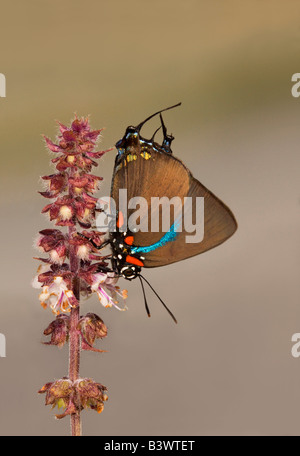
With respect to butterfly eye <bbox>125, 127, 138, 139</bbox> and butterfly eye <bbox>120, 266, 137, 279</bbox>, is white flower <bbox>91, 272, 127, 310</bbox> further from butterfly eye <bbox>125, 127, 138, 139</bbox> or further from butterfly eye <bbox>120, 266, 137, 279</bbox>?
butterfly eye <bbox>125, 127, 138, 139</bbox>

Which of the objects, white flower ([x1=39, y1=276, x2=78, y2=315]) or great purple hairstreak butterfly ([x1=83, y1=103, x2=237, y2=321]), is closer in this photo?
white flower ([x1=39, y1=276, x2=78, y2=315])

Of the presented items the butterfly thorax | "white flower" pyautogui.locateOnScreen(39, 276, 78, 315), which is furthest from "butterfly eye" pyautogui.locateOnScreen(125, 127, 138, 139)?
"white flower" pyautogui.locateOnScreen(39, 276, 78, 315)

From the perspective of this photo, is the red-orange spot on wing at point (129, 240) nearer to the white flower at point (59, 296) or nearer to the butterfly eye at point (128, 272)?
the butterfly eye at point (128, 272)

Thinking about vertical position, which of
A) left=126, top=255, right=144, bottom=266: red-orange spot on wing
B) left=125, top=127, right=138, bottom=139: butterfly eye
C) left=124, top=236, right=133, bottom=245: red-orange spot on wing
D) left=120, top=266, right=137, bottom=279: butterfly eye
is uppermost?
left=125, top=127, right=138, bottom=139: butterfly eye

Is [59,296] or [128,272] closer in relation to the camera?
[59,296]

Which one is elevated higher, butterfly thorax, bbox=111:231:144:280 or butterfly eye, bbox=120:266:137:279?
butterfly thorax, bbox=111:231:144:280

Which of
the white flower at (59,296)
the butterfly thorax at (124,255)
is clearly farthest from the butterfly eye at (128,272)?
the white flower at (59,296)

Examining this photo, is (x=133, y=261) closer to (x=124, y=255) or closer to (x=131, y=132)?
(x=124, y=255)

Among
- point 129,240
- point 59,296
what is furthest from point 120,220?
point 59,296

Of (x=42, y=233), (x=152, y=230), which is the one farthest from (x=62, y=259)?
(x=152, y=230)
